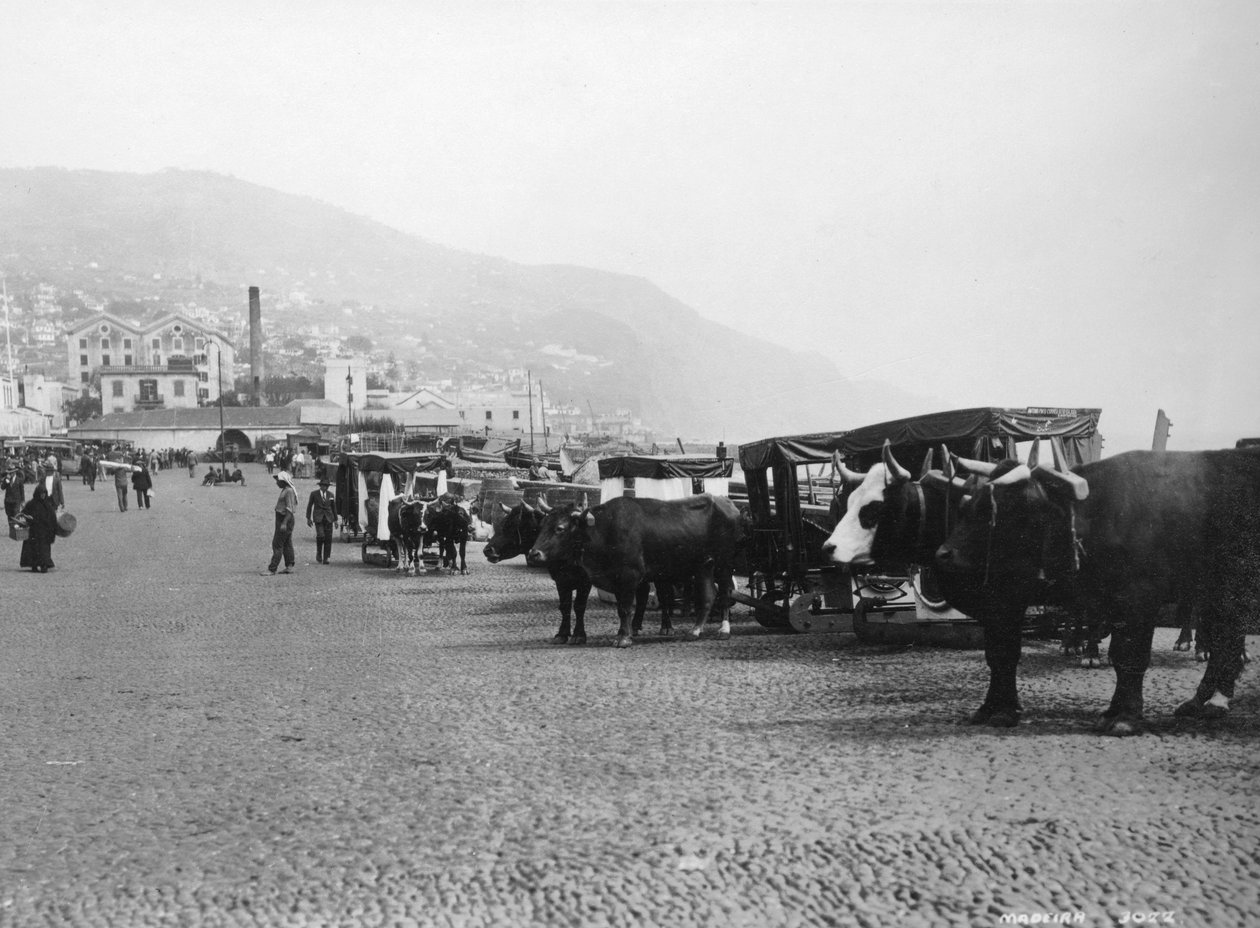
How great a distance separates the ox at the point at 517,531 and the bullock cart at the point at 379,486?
6924mm

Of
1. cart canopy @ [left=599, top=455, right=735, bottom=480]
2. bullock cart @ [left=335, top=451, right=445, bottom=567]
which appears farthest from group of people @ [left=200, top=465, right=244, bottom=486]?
cart canopy @ [left=599, top=455, right=735, bottom=480]

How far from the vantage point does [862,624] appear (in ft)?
44.7

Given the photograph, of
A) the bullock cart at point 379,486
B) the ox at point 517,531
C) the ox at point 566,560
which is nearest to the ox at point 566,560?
the ox at point 566,560

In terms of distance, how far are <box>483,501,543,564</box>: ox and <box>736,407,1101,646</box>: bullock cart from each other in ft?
13.5

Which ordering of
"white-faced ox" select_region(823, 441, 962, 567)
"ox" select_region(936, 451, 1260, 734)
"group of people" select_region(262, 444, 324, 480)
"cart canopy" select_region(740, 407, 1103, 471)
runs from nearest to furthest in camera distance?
"ox" select_region(936, 451, 1260, 734) < "white-faced ox" select_region(823, 441, 962, 567) < "cart canopy" select_region(740, 407, 1103, 471) < "group of people" select_region(262, 444, 324, 480)

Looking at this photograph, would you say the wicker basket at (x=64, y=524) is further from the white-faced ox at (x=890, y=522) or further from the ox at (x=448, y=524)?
the white-faced ox at (x=890, y=522)

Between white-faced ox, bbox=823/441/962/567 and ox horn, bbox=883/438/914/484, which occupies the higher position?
ox horn, bbox=883/438/914/484

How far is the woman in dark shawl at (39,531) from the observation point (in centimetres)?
2403

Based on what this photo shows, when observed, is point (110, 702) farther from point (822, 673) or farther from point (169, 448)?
point (169, 448)

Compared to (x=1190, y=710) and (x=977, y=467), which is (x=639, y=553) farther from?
(x=1190, y=710)

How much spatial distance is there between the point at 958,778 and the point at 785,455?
8259mm

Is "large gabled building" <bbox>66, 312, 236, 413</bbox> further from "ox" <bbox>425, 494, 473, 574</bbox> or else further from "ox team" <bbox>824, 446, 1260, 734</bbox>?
"ox team" <bbox>824, 446, 1260, 734</bbox>

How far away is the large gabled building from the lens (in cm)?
13962

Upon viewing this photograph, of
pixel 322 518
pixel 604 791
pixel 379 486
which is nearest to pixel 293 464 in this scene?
pixel 379 486
